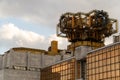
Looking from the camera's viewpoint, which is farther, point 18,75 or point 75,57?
point 18,75

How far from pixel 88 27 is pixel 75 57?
168 feet

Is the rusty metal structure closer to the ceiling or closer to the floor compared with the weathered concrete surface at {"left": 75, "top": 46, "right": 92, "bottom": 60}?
closer to the ceiling

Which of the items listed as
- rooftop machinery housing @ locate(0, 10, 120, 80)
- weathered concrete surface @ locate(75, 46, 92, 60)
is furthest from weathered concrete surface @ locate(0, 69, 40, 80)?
weathered concrete surface @ locate(75, 46, 92, 60)

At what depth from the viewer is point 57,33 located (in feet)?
518

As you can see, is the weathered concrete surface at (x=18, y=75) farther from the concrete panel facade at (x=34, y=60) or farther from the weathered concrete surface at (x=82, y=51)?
the weathered concrete surface at (x=82, y=51)

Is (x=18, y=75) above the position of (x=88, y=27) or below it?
below

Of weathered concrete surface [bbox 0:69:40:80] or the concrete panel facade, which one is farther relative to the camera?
the concrete panel facade

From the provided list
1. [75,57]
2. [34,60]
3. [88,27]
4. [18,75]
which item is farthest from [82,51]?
[88,27]

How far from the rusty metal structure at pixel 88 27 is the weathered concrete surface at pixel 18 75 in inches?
1340

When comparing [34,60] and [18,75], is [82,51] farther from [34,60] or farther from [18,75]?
[34,60]

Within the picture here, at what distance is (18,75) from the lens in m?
114

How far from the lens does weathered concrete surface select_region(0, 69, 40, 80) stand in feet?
Answer: 369

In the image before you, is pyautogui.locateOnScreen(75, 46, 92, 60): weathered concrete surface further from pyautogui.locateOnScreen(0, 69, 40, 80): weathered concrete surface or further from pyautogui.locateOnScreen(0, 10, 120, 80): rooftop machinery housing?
pyautogui.locateOnScreen(0, 69, 40, 80): weathered concrete surface

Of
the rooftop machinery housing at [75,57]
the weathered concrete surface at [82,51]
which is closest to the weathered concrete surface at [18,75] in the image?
the rooftop machinery housing at [75,57]
